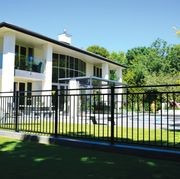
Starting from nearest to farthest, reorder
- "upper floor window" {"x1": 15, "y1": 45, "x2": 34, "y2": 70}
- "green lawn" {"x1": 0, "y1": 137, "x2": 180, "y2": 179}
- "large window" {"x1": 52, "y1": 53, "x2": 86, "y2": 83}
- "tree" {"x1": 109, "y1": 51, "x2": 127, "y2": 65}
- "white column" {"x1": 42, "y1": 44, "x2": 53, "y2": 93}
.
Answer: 1. "green lawn" {"x1": 0, "y1": 137, "x2": 180, "y2": 179}
2. "upper floor window" {"x1": 15, "y1": 45, "x2": 34, "y2": 70}
3. "white column" {"x1": 42, "y1": 44, "x2": 53, "y2": 93}
4. "large window" {"x1": 52, "y1": 53, "x2": 86, "y2": 83}
5. "tree" {"x1": 109, "y1": 51, "x2": 127, "y2": 65}

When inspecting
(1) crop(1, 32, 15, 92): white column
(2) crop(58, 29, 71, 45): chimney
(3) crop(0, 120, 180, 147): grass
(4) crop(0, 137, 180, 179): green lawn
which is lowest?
(4) crop(0, 137, 180, 179): green lawn

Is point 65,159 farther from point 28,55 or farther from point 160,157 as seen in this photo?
point 28,55

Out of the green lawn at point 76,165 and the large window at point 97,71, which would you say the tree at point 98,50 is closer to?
the large window at point 97,71

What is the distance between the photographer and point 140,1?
60.2ft

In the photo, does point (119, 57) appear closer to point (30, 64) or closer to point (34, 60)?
point (34, 60)

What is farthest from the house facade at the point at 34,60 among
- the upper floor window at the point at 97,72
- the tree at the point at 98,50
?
the tree at the point at 98,50

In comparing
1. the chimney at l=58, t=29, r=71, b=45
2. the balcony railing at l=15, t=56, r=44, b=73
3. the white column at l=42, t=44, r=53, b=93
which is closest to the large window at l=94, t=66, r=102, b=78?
the chimney at l=58, t=29, r=71, b=45

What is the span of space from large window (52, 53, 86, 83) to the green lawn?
20.9 meters

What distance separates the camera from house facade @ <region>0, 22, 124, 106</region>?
21656mm

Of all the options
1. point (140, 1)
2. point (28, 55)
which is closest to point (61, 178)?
point (140, 1)

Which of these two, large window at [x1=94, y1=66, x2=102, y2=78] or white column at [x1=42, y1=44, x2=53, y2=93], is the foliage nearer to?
large window at [x1=94, y1=66, x2=102, y2=78]

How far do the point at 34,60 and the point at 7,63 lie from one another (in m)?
3.40

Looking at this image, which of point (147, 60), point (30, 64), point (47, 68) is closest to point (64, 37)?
point (47, 68)

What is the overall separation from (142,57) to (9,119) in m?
53.9
